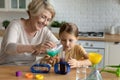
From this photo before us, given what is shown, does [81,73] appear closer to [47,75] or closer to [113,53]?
[47,75]

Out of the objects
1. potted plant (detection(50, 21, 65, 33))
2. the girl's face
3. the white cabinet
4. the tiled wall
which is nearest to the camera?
the girl's face

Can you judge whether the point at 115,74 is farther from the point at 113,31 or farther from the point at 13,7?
the point at 13,7

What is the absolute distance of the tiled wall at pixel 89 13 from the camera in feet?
14.5

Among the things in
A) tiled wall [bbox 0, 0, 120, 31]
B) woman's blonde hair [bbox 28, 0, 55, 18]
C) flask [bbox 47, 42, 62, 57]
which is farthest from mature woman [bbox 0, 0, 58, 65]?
tiled wall [bbox 0, 0, 120, 31]

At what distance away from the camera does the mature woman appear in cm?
249

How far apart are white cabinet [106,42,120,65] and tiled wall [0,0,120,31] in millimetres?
653

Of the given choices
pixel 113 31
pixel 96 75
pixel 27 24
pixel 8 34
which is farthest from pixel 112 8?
pixel 96 75

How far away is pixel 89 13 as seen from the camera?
4.47 meters

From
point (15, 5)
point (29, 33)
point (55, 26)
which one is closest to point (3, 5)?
point (15, 5)

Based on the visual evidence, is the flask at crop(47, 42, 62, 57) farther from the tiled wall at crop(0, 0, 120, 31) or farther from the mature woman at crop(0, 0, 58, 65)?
the tiled wall at crop(0, 0, 120, 31)

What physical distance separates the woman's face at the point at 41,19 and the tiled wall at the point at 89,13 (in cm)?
188

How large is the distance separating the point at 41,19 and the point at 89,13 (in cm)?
204

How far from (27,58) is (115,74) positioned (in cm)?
90

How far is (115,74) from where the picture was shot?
6.85ft
